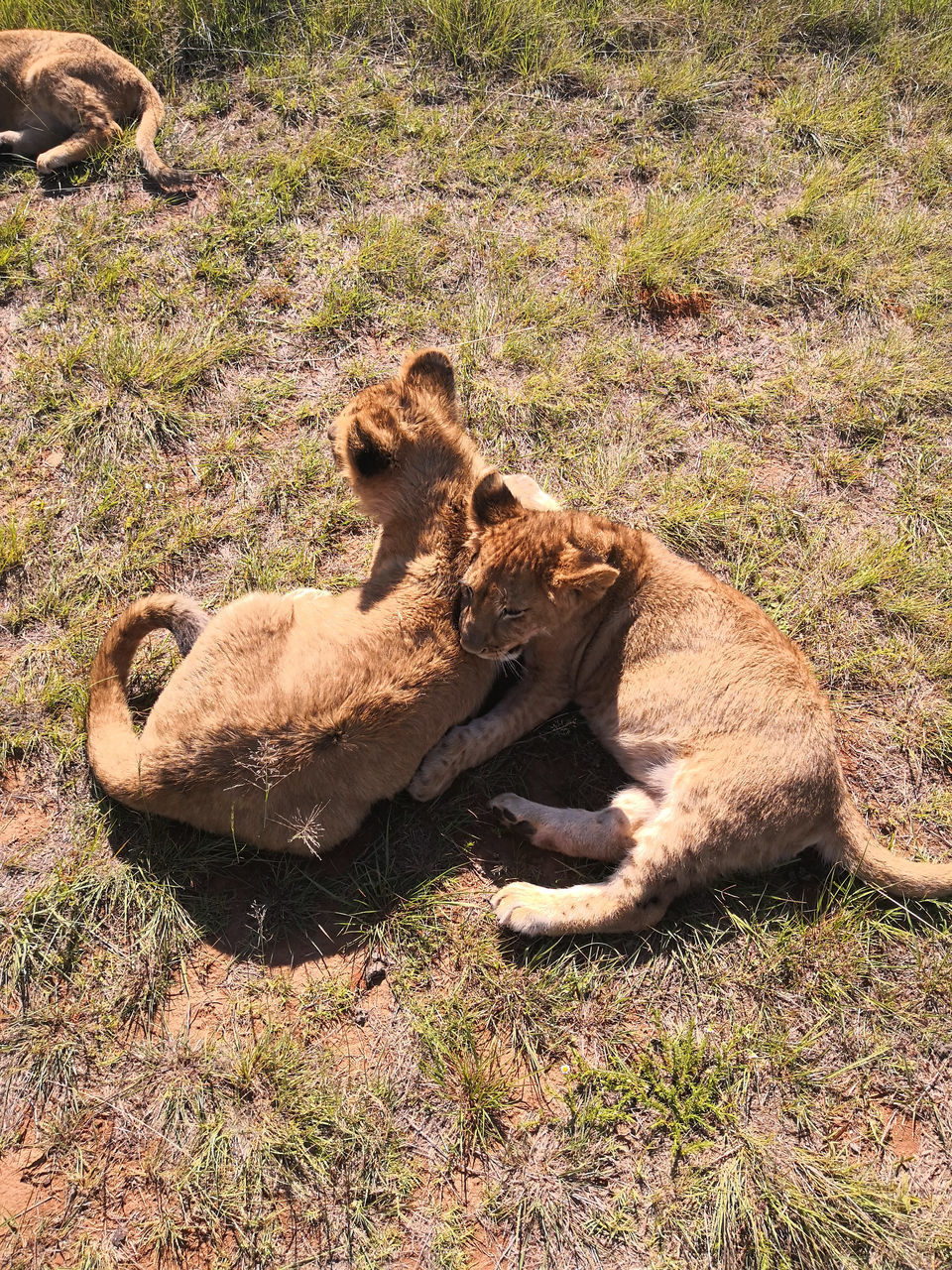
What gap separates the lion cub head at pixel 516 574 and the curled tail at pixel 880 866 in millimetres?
1610

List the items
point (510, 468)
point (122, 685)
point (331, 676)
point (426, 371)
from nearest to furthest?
point (331, 676) → point (122, 685) → point (426, 371) → point (510, 468)

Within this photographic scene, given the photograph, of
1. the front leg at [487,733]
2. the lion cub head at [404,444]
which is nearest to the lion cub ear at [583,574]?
the front leg at [487,733]

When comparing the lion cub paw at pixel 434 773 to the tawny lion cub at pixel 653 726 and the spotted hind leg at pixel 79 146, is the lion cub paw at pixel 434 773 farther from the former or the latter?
the spotted hind leg at pixel 79 146

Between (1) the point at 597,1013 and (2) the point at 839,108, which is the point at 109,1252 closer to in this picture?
(1) the point at 597,1013

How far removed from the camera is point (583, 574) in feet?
12.7

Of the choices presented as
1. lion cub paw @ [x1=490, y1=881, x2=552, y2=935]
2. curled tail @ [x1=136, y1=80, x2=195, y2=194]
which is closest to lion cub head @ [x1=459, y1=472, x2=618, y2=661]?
lion cub paw @ [x1=490, y1=881, x2=552, y2=935]

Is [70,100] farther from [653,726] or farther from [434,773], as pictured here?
[653,726]

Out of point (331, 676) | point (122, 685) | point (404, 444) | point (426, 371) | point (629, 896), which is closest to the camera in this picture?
point (331, 676)

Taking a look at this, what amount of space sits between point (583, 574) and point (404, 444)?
1154mm

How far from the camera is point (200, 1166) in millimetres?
3441

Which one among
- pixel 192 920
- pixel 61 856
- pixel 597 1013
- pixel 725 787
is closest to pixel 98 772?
pixel 61 856

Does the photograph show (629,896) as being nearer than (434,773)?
Yes

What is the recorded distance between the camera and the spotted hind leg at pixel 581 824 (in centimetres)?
403

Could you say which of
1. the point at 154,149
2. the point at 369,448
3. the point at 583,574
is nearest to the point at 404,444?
the point at 369,448
